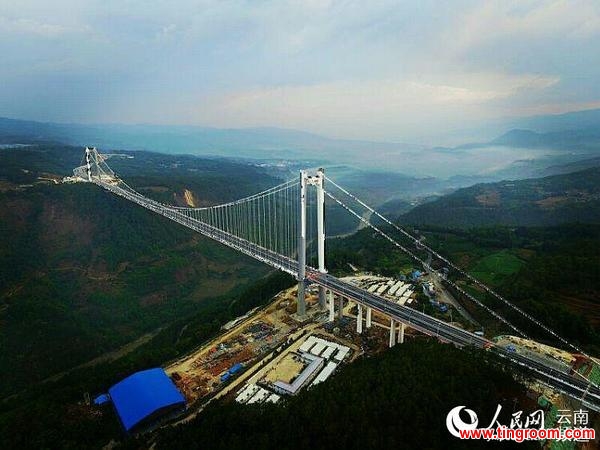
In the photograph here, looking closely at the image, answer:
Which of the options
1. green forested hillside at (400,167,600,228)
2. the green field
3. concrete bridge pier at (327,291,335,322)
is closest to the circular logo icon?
concrete bridge pier at (327,291,335,322)

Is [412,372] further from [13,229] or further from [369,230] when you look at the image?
[13,229]

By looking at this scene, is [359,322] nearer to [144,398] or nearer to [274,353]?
[274,353]

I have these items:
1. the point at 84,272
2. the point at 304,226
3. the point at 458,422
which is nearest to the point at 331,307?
the point at 304,226

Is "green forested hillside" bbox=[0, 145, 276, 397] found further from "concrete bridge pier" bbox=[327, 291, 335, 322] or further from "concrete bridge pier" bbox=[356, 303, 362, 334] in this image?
"concrete bridge pier" bbox=[356, 303, 362, 334]

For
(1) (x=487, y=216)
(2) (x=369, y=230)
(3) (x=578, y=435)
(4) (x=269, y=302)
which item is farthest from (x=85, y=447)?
(1) (x=487, y=216)

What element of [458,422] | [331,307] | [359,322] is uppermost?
[458,422]

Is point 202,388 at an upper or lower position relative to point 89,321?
upper
